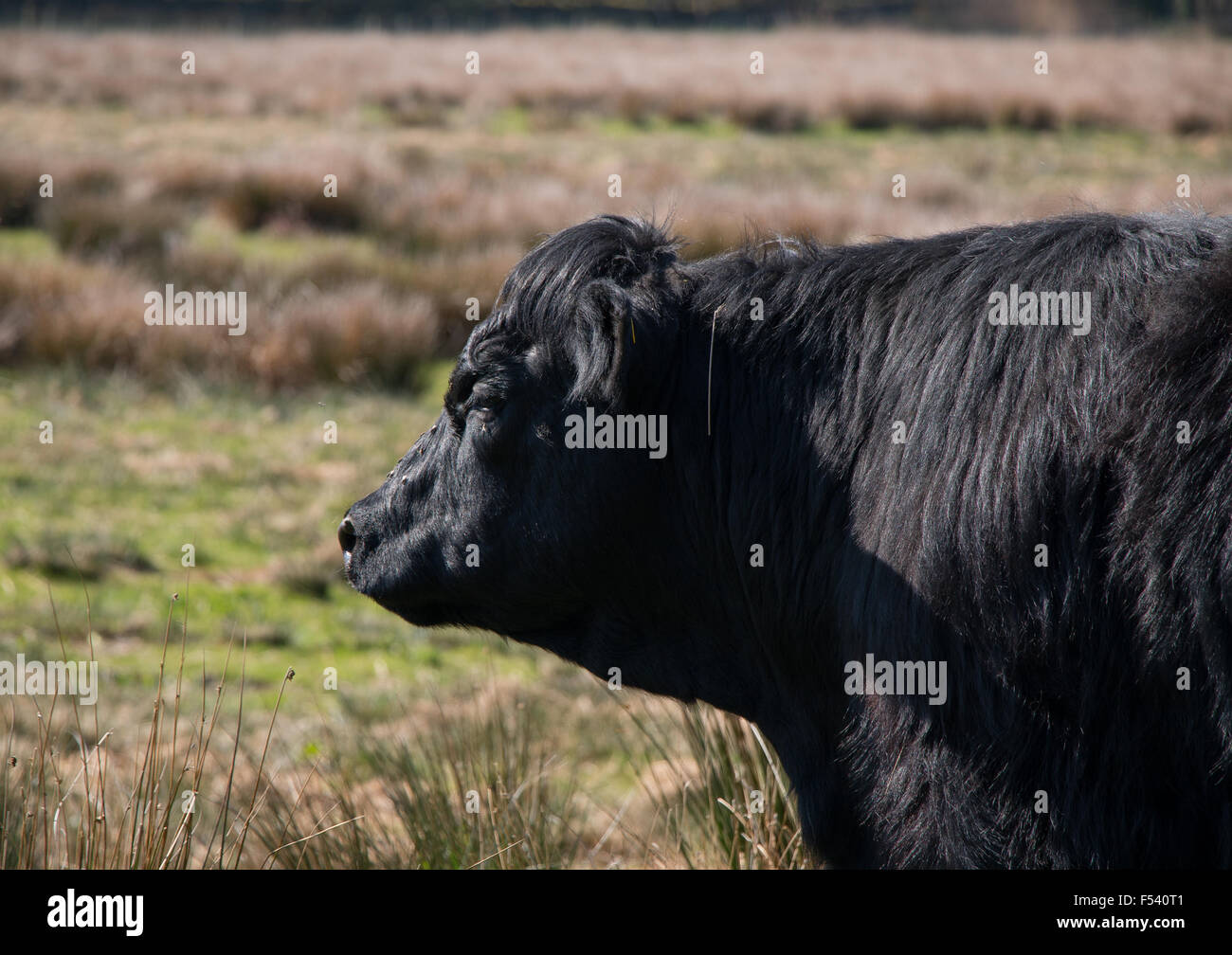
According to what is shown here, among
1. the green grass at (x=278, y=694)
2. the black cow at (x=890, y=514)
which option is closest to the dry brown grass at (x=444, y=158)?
the black cow at (x=890, y=514)

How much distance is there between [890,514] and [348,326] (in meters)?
10.7

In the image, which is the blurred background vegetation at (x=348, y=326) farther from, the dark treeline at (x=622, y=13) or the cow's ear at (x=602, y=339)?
the dark treeline at (x=622, y=13)

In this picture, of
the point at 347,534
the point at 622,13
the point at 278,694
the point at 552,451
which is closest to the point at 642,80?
the point at 622,13

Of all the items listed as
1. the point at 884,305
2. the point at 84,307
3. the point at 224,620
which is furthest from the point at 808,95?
the point at 884,305

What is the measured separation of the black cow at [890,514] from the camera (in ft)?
8.70

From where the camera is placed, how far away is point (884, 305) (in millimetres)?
3227

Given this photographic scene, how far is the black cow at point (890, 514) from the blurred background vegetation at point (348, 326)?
0.70 meters

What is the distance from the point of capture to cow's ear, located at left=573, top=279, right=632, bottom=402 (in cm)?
313

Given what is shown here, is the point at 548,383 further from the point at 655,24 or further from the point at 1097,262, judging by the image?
the point at 655,24

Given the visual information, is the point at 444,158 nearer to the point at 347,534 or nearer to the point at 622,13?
the point at 347,534

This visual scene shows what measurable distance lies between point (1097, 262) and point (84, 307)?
11901 mm

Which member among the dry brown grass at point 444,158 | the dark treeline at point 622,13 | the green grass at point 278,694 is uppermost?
the dark treeline at point 622,13

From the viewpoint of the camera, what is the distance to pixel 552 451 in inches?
130

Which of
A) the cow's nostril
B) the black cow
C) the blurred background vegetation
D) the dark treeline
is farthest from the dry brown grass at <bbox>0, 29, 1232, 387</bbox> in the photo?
the dark treeline
